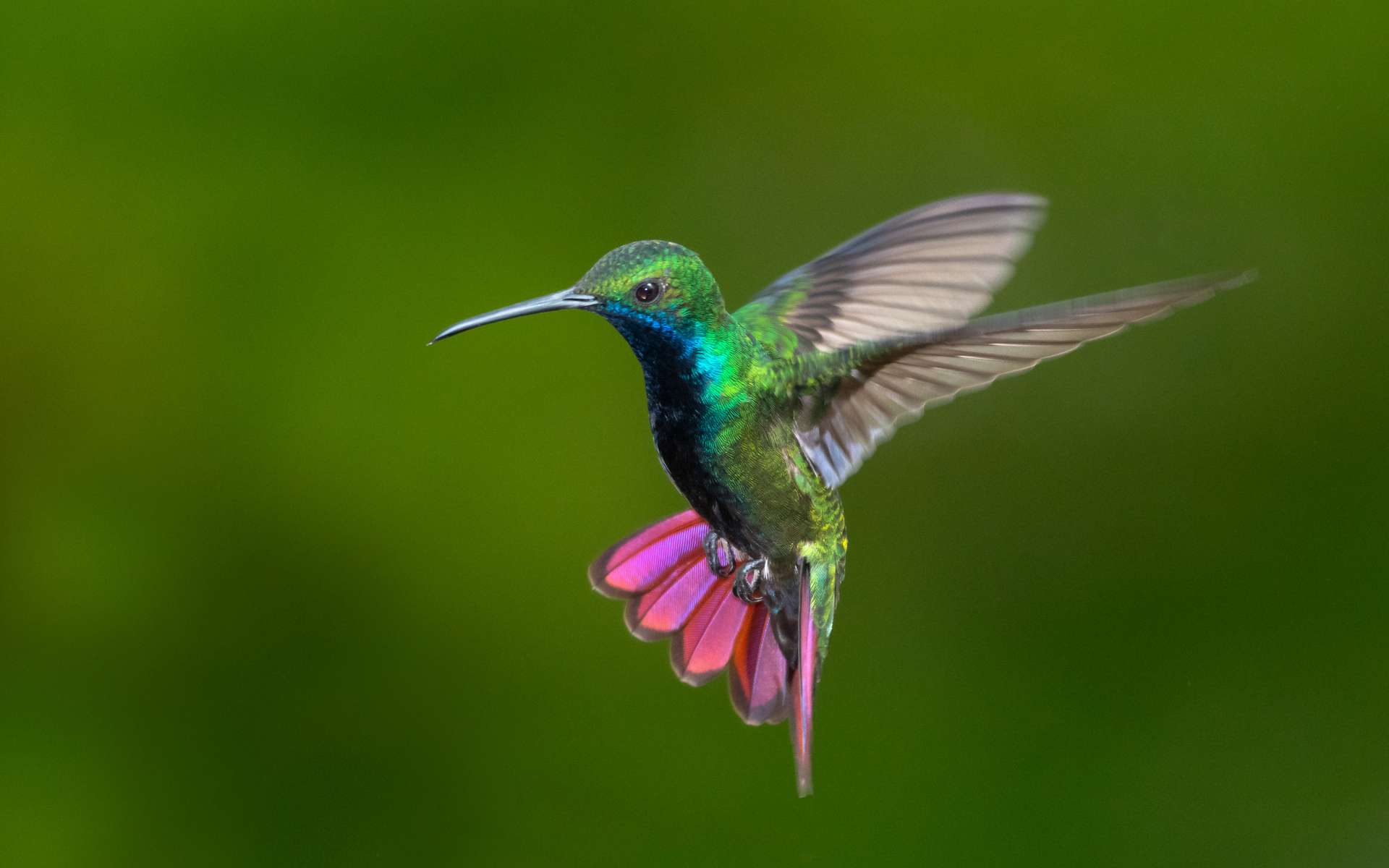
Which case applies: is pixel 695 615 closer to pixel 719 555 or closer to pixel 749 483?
pixel 719 555

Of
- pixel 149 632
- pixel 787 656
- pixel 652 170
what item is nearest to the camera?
pixel 787 656

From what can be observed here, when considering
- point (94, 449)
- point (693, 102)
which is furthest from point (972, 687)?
point (94, 449)

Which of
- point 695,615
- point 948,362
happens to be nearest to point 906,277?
point 948,362

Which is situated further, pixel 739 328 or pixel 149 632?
pixel 149 632

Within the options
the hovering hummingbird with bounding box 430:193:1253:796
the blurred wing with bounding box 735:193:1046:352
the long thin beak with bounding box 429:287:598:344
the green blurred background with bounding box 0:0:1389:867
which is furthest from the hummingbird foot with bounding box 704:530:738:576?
the green blurred background with bounding box 0:0:1389:867

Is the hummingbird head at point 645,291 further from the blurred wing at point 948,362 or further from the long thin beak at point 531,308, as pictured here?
the blurred wing at point 948,362

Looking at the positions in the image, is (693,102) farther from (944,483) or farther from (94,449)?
(94,449)

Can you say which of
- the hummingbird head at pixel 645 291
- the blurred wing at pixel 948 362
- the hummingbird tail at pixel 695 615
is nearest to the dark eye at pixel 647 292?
the hummingbird head at pixel 645 291
